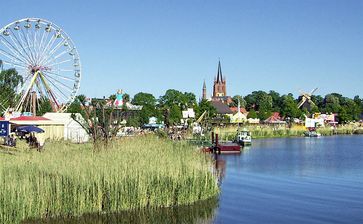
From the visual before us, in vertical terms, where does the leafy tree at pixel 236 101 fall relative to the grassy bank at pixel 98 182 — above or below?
above

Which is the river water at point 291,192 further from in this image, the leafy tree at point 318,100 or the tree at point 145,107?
the leafy tree at point 318,100

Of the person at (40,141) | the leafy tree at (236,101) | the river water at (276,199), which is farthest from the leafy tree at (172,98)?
the leafy tree at (236,101)

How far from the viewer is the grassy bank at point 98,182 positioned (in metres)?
17.0

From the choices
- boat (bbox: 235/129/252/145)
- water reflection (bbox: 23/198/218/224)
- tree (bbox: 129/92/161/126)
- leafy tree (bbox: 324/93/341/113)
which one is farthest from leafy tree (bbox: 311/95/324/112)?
water reflection (bbox: 23/198/218/224)

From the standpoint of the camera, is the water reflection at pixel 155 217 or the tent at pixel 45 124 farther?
the tent at pixel 45 124

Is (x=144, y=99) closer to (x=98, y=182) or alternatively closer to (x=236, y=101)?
(x=236, y=101)

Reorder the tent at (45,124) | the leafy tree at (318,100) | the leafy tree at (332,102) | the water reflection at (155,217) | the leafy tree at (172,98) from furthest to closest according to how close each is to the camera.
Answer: the leafy tree at (318,100), the leafy tree at (332,102), the leafy tree at (172,98), the tent at (45,124), the water reflection at (155,217)

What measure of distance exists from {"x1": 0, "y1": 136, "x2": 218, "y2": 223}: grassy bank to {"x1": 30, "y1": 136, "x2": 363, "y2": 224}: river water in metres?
0.48

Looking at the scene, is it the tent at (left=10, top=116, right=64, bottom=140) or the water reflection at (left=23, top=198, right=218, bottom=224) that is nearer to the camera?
the water reflection at (left=23, top=198, right=218, bottom=224)

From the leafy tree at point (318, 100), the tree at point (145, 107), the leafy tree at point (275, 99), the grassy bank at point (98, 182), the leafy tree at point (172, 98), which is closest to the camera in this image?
the grassy bank at point (98, 182)

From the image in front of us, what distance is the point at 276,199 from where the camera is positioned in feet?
78.6

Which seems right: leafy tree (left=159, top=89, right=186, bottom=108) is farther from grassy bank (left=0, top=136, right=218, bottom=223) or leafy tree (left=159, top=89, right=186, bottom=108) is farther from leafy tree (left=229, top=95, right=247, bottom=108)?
grassy bank (left=0, top=136, right=218, bottom=223)

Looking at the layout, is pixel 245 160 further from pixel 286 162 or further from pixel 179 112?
pixel 179 112

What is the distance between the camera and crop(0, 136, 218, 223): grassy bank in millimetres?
16984
